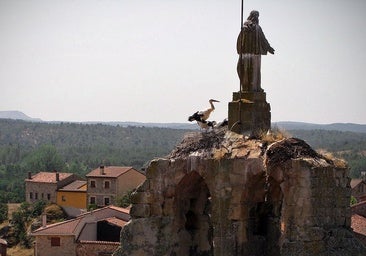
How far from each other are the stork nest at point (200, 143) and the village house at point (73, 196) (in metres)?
54.8

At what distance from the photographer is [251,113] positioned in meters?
15.0

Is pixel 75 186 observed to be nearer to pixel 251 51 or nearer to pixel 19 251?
pixel 19 251

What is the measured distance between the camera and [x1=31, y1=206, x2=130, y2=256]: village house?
1520 inches

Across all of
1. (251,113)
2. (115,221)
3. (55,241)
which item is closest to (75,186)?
(115,221)

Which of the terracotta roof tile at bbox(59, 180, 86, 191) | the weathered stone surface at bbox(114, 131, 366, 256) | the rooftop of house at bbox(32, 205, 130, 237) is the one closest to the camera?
the weathered stone surface at bbox(114, 131, 366, 256)

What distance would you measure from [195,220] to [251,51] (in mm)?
3912

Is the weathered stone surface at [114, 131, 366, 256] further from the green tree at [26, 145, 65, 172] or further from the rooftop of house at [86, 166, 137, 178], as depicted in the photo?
the green tree at [26, 145, 65, 172]

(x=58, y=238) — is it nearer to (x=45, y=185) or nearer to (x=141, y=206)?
(x=141, y=206)

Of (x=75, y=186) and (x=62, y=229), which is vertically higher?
(x=62, y=229)

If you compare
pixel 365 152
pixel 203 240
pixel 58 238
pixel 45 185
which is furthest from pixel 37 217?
pixel 365 152

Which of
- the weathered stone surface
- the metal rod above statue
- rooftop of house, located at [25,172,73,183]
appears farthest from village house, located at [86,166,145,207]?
the metal rod above statue

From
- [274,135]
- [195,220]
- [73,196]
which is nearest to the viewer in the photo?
[274,135]

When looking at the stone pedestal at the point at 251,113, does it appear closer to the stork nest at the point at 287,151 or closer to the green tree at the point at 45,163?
the stork nest at the point at 287,151

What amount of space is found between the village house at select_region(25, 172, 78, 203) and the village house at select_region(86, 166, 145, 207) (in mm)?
5941
